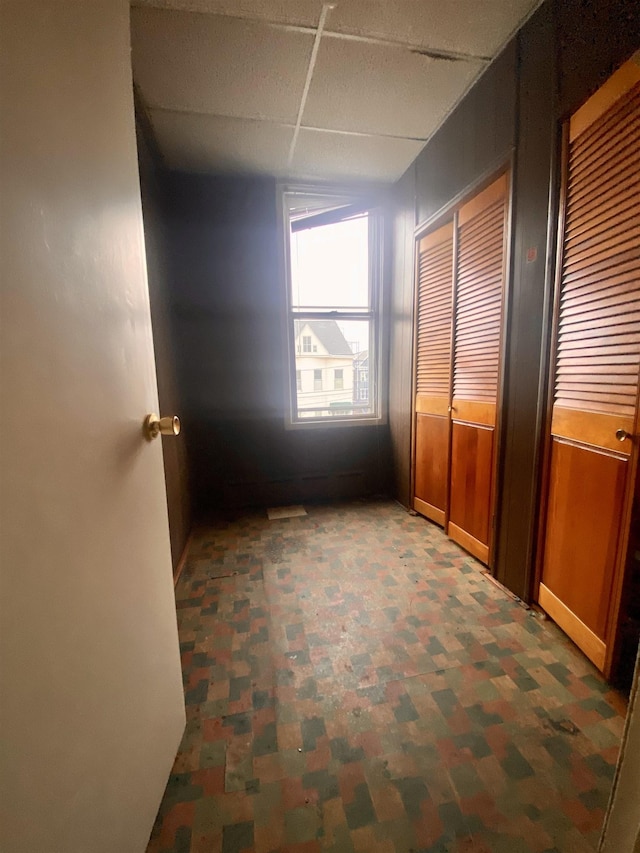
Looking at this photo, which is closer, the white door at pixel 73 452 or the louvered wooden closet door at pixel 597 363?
the white door at pixel 73 452

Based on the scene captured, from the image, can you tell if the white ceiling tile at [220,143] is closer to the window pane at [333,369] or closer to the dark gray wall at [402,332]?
the dark gray wall at [402,332]

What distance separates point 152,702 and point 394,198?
333 centimetres

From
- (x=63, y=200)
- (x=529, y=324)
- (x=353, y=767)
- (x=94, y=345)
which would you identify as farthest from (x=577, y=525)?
(x=63, y=200)

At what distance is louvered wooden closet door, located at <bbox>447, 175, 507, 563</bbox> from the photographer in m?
1.74

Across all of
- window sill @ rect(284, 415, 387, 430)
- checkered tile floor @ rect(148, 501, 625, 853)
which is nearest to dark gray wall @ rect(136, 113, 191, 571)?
checkered tile floor @ rect(148, 501, 625, 853)

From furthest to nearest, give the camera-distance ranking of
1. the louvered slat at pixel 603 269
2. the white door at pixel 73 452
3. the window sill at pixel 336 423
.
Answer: the window sill at pixel 336 423 → the louvered slat at pixel 603 269 → the white door at pixel 73 452

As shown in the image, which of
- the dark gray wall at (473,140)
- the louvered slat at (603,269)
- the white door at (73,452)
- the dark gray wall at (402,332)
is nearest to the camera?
the white door at (73,452)

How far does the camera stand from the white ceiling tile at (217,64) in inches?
56.7

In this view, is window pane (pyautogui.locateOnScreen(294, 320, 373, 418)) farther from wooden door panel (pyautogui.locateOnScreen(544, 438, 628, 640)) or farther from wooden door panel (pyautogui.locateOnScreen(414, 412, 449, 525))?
wooden door panel (pyautogui.locateOnScreen(544, 438, 628, 640))

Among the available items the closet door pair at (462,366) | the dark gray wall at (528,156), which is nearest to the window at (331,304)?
the closet door pair at (462,366)

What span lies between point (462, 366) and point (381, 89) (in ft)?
5.06

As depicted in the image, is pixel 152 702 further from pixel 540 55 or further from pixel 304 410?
pixel 540 55

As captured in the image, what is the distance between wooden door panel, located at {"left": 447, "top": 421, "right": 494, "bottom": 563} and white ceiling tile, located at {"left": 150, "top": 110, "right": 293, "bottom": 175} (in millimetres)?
2212

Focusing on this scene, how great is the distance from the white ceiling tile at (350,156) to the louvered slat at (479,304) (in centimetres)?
83
